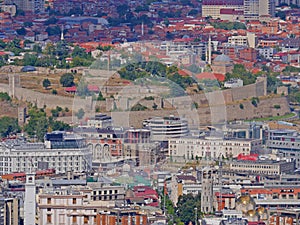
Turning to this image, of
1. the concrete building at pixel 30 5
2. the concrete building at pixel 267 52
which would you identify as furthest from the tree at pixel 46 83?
the concrete building at pixel 30 5

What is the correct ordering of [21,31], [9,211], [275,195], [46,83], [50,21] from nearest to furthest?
[9,211] → [275,195] → [46,83] → [21,31] → [50,21]

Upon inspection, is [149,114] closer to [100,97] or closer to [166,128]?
[100,97]

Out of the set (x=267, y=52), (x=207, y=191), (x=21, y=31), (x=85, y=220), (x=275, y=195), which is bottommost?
(x=267, y=52)

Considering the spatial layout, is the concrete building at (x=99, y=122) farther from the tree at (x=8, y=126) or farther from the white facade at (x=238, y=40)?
the white facade at (x=238, y=40)

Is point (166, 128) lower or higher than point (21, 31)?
higher

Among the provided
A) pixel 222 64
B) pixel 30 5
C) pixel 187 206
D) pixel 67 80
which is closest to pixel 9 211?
pixel 187 206

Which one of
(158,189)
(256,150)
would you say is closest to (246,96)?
(256,150)
